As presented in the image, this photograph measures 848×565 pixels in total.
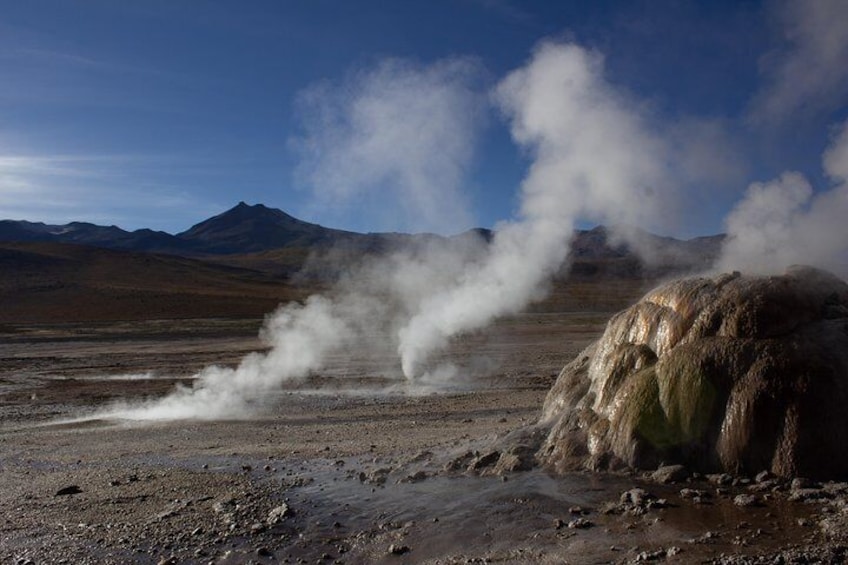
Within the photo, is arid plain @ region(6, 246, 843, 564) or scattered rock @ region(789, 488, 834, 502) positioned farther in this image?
scattered rock @ region(789, 488, 834, 502)

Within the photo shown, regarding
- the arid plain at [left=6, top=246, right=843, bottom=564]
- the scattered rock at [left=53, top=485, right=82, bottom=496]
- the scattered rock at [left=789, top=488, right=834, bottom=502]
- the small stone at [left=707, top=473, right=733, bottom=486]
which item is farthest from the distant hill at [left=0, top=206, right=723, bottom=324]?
the scattered rock at [left=789, top=488, right=834, bottom=502]

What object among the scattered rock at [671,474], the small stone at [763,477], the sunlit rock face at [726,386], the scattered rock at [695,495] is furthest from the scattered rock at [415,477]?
the small stone at [763,477]

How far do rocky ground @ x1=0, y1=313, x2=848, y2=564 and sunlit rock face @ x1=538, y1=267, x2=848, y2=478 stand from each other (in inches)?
19.8

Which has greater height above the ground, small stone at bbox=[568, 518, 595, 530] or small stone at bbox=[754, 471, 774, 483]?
small stone at bbox=[754, 471, 774, 483]

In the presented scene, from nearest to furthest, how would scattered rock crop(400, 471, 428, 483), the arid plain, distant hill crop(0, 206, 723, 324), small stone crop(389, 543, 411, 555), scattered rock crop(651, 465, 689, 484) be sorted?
the arid plain < small stone crop(389, 543, 411, 555) < scattered rock crop(651, 465, 689, 484) < scattered rock crop(400, 471, 428, 483) < distant hill crop(0, 206, 723, 324)

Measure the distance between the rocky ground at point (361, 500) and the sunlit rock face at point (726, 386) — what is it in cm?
50

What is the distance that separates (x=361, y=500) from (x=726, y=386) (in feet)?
21.4

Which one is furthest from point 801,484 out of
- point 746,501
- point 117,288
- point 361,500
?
point 117,288

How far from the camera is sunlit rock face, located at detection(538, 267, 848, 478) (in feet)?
37.6

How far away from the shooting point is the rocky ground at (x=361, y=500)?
9.91m

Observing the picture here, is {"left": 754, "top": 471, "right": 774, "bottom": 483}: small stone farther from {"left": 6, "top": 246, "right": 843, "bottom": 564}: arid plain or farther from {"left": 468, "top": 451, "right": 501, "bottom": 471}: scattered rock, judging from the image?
{"left": 468, "top": 451, "right": 501, "bottom": 471}: scattered rock

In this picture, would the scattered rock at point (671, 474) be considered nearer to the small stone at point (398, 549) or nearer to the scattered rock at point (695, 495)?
the scattered rock at point (695, 495)

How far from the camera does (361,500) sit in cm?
1294

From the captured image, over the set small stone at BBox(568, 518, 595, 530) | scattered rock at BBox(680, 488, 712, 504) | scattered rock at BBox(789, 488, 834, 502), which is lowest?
small stone at BBox(568, 518, 595, 530)
